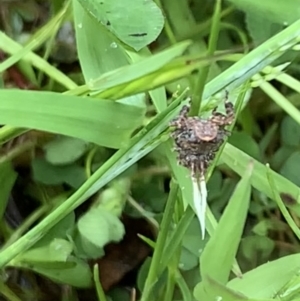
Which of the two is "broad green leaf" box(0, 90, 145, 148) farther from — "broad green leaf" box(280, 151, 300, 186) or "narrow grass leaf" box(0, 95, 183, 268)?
"broad green leaf" box(280, 151, 300, 186)

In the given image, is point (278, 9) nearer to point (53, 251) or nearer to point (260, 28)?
point (260, 28)

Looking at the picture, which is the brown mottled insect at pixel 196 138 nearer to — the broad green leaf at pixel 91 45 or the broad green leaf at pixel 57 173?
the broad green leaf at pixel 91 45

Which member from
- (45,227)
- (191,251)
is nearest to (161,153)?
(191,251)

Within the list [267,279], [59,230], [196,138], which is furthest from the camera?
[59,230]

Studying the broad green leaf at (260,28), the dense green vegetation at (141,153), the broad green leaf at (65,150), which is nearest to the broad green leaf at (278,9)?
the dense green vegetation at (141,153)

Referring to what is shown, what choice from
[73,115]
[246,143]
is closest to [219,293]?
[73,115]

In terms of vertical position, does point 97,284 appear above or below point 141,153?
below

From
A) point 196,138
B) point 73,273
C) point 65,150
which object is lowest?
point 73,273
